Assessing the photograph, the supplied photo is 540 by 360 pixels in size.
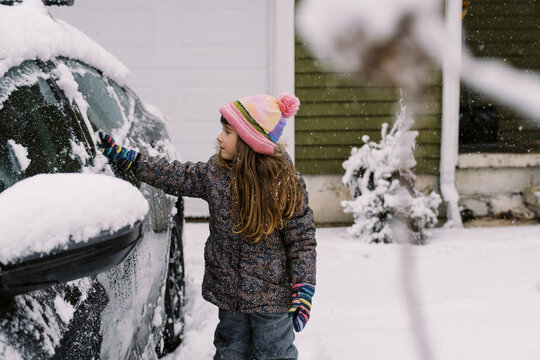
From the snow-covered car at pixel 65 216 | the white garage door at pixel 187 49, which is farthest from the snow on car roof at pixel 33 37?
the white garage door at pixel 187 49

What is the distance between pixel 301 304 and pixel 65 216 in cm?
114

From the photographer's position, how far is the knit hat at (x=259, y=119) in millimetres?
1997

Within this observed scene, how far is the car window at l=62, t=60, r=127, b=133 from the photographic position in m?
1.96

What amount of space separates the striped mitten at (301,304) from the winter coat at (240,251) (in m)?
0.03

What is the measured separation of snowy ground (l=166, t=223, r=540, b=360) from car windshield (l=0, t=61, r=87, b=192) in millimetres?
1255

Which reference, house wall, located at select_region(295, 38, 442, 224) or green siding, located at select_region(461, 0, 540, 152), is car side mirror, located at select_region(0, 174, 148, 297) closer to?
green siding, located at select_region(461, 0, 540, 152)

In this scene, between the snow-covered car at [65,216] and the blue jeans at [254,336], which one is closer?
the snow-covered car at [65,216]

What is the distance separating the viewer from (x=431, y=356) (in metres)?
0.44

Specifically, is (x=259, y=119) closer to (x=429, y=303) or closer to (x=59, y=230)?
(x=59, y=230)

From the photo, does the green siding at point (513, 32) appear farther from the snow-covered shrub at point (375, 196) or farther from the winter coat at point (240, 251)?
the snow-covered shrub at point (375, 196)

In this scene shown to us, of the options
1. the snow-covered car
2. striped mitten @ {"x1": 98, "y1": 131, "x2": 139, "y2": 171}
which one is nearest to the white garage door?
the snow-covered car

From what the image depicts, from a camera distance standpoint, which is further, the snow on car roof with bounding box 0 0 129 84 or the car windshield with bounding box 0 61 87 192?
the snow on car roof with bounding box 0 0 129 84

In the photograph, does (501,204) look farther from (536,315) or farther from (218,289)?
(218,289)

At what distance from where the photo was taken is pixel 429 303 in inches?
140
